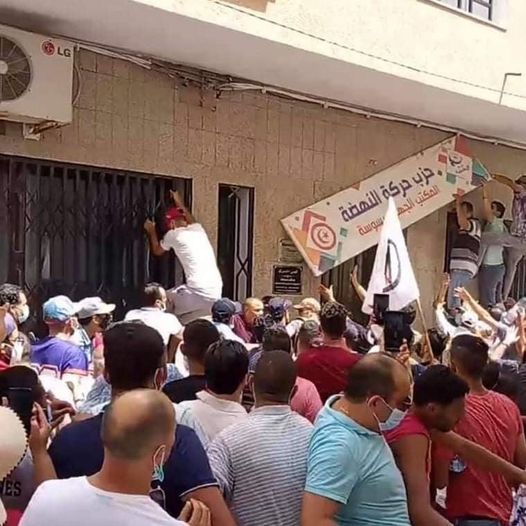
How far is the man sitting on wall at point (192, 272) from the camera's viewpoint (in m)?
8.22

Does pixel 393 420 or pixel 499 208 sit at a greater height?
pixel 499 208

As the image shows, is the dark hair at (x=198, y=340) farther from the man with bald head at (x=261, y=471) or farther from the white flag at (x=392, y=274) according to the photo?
the white flag at (x=392, y=274)

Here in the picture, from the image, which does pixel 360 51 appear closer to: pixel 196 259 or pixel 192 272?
pixel 196 259

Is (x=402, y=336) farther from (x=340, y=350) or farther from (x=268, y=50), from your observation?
(x=268, y=50)

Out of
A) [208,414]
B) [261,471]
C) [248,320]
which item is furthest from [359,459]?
[248,320]

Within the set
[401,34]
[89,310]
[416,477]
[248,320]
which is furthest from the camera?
[401,34]

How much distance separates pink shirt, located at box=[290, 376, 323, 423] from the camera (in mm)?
4449

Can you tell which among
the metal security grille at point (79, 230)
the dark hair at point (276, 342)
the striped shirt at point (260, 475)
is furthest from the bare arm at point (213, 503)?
the metal security grille at point (79, 230)

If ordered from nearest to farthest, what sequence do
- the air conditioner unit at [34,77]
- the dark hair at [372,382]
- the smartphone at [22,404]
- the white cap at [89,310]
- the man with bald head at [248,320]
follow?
the smartphone at [22,404] < the dark hair at [372,382] < the white cap at [89,310] < the air conditioner unit at [34,77] < the man with bald head at [248,320]

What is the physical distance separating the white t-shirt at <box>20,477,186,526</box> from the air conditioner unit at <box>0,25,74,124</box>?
198 inches

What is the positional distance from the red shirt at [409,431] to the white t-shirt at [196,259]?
4.79 metres

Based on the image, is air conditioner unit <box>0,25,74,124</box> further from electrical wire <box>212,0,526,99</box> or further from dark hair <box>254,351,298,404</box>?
dark hair <box>254,351,298,404</box>

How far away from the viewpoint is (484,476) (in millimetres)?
4000

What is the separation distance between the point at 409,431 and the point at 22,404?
55.8 inches
